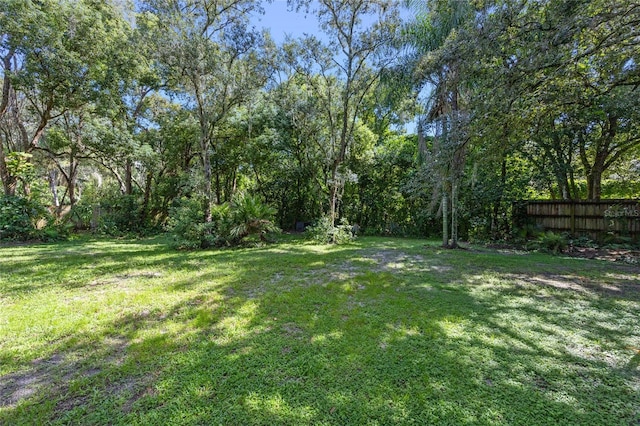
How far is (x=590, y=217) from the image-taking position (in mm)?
7707

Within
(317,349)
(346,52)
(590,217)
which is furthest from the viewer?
(346,52)

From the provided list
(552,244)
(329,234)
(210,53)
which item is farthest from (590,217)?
(210,53)

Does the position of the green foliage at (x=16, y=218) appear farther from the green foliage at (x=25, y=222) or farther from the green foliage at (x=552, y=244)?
the green foliage at (x=552, y=244)

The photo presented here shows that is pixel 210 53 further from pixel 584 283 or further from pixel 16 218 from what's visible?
pixel 584 283

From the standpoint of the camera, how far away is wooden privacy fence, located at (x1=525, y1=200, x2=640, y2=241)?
7000mm

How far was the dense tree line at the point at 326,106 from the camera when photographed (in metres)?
3.85

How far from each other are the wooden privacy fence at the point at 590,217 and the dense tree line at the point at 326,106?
0.76m

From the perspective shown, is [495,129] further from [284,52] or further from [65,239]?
[65,239]

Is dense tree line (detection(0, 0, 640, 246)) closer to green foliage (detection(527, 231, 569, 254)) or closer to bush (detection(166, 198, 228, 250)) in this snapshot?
bush (detection(166, 198, 228, 250))

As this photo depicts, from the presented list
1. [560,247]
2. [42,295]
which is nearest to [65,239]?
[42,295]

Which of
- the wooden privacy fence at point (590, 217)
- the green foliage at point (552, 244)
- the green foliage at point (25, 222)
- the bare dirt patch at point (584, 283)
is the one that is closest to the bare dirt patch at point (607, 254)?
the green foliage at point (552, 244)

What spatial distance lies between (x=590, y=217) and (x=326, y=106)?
8.06m

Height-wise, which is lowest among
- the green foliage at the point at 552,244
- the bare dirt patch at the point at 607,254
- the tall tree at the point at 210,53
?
the bare dirt patch at the point at 607,254

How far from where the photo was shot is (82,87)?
27.7ft
